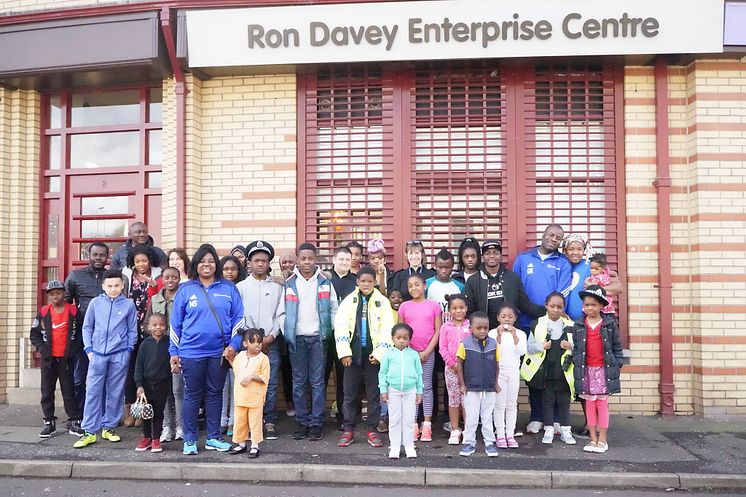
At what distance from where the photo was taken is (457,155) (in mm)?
7598

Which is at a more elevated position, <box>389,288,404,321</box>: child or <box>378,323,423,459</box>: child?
<box>389,288,404,321</box>: child

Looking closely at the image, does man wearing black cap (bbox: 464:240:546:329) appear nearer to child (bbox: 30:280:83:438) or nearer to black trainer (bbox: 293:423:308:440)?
black trainer (bbox: 293:423:308:440)

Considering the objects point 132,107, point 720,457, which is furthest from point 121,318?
point 720,457

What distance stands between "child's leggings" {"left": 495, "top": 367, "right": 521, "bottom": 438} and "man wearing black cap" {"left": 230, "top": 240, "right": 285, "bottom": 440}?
2.26 meters

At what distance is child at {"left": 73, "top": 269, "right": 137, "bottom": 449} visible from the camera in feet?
19.8

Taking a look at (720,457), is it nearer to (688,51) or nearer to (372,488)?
(372,488)

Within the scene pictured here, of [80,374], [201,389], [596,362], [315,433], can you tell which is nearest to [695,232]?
[596,362]

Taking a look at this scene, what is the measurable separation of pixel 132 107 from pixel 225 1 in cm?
207

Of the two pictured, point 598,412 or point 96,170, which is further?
point 96,170

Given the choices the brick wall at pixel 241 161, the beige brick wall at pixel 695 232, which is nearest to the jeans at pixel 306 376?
the brick wall at pixel 241 161

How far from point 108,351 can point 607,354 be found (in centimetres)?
491

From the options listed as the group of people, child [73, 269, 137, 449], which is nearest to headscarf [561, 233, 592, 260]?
the group of people

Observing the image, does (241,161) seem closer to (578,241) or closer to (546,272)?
(546,272)

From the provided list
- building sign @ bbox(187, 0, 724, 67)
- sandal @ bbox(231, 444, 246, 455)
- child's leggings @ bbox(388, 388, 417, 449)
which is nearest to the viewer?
child's leggings @ bbox(388, 388, 417, 449)
